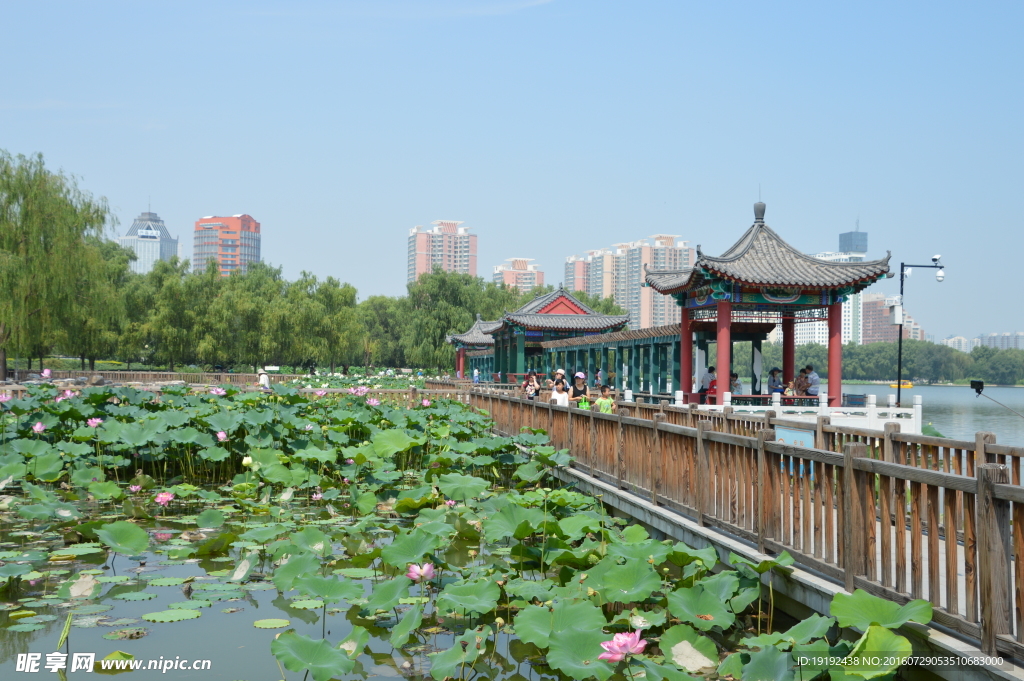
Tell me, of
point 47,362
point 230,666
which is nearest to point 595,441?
point 230,666

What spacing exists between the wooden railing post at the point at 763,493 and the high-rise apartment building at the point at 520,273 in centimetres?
12545

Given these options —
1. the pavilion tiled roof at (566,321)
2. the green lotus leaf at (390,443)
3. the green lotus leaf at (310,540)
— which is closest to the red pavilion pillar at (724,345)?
the green lotus leaf at (390,443)

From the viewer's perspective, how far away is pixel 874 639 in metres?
2.78

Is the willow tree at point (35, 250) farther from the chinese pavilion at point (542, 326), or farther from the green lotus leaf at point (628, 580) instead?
the green lotus leaf at point (628, 580)

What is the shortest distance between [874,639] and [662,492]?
341 centimetres

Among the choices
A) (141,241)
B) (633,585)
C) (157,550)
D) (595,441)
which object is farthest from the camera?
(141,241)

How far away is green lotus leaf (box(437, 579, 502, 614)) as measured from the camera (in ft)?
12.0

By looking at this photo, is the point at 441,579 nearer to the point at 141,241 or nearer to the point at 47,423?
the point at 47,423

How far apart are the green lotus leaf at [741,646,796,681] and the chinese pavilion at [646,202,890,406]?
12.7 m

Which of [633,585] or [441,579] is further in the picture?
[441,579]

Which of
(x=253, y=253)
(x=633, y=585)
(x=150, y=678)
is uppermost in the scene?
(x=253, y=253)

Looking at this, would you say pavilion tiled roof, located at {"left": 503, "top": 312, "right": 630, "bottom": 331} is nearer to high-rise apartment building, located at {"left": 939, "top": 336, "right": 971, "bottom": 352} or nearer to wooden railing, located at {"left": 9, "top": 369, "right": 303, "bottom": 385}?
wooden railing, located at {"left": 9, "top": 369, "right": 303, "bottom": 385}

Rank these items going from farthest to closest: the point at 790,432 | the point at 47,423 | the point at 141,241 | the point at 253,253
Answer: the point at 141,241, the point at 253,253, the point at 790,432, the point at 47,423

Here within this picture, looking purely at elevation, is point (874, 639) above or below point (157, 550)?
above
